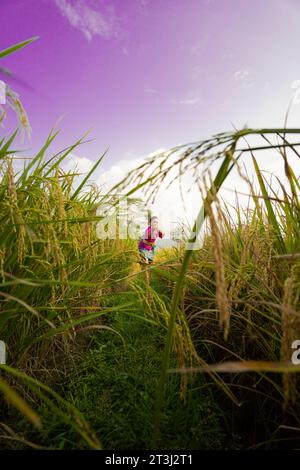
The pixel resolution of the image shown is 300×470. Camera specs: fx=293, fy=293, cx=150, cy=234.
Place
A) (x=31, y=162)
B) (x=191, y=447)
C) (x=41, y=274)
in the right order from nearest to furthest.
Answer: (x=191, y=447) → (x=41, y=274) → (x=31, y=162)

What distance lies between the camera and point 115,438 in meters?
1.15

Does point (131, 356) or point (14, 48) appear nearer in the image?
point (14, 48)

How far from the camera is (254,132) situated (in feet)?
2.11

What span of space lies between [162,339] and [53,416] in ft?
3.28

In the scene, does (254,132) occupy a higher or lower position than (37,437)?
higher

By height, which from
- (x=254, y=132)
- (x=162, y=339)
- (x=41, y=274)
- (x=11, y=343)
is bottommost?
(x=162, y=339)

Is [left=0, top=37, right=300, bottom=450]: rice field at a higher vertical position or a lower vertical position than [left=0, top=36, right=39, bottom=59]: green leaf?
lower

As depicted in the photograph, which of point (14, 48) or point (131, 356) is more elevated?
point (14, 48)

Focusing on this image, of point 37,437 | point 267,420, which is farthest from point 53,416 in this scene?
point 267,420

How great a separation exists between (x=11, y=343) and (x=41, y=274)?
1.18 ft

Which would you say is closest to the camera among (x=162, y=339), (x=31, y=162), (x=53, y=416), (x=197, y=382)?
(x=53, y=416)

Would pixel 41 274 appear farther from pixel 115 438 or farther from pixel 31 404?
pixel 115 438

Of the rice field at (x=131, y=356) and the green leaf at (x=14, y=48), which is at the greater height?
the green leaf at (x=14, y=48)

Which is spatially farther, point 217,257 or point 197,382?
point 197,382
